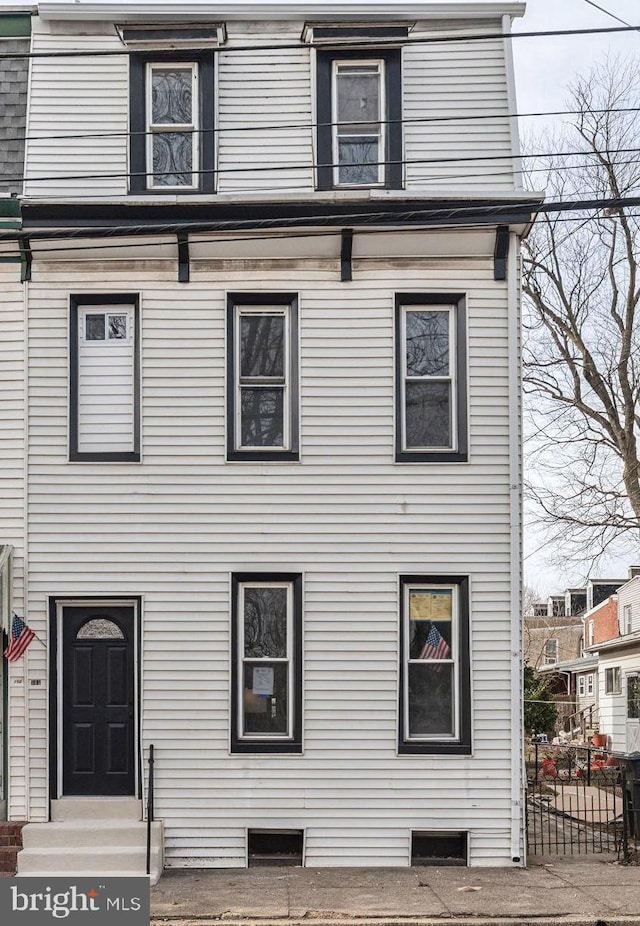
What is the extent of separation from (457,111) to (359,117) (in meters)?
1.19

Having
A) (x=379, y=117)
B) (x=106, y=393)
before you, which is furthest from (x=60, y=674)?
(x=379, y=117)

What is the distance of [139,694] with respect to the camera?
1346 cm

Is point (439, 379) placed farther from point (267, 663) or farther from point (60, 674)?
point (60, 674)

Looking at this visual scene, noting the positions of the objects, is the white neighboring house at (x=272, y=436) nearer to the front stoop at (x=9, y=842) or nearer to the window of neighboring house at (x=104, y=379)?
the window of neighboring house at (x=104, y=379)

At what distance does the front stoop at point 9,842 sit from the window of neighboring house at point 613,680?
29.5 metres

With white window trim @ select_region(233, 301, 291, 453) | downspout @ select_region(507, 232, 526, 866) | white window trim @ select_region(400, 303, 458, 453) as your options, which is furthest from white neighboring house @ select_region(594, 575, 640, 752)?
white window trim @ select_region(233, 301, 291, 453)

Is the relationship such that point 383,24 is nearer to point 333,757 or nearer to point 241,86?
point 241,86

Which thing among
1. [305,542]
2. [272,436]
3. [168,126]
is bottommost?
[305,542]

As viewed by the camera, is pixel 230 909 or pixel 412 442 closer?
pixel 230 909

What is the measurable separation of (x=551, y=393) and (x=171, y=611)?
1742cm

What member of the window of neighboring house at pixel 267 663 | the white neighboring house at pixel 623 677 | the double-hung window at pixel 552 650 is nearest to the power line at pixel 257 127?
the window of neighboring house at pixel 267 663

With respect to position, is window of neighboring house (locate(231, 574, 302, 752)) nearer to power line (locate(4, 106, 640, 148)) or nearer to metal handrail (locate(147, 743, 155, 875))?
metal handrail (locate(147, 743, 155, 875))

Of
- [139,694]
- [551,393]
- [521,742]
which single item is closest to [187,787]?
[139,694]

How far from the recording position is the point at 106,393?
1388cm
